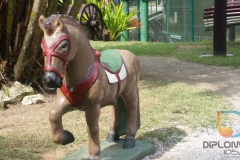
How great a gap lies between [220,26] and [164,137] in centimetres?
659

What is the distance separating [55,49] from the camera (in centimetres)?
314

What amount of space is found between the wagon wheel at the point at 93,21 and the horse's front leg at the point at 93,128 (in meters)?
11.0

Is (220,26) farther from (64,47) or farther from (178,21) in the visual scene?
(64,47)

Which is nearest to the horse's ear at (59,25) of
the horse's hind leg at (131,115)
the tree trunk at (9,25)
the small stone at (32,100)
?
the horse's hind leg at (131,115)

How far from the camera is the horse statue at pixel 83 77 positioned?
316cm

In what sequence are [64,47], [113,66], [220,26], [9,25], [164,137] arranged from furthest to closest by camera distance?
[220,26] < [9,25] < [164,137] < [113,66] < [64,47]

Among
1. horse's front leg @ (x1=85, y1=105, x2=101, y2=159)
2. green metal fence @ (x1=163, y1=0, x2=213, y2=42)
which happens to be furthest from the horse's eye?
green metal fence @ (x1=163, y1=0, x2=213, y2=42)

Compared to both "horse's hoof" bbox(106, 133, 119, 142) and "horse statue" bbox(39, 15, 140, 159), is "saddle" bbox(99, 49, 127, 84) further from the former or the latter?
"horse's hoof" bbox(106, 133, 119, 142)

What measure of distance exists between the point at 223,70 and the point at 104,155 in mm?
5675

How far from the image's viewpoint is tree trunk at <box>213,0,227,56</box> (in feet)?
35.1

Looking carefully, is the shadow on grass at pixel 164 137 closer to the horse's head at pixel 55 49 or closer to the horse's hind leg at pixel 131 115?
the horse's hind leg at pixel 131 115

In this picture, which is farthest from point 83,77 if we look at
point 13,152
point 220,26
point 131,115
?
point 220,26

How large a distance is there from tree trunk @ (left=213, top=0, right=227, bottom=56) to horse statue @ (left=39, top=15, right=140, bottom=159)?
6.89m

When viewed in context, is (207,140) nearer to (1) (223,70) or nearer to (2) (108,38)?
(1) (223,70)
